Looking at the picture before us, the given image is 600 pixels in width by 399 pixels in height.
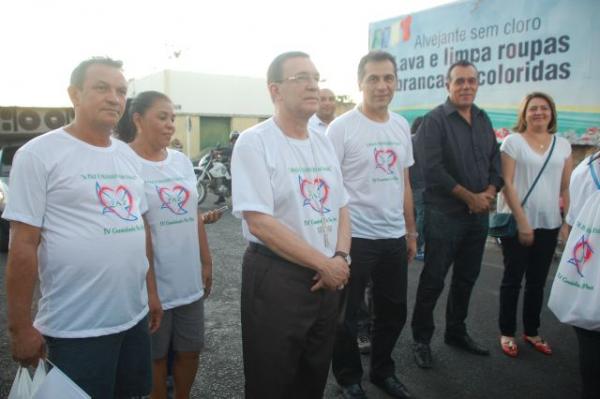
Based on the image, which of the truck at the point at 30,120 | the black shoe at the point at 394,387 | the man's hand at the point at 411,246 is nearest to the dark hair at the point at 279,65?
the man's hand at the point at 411,246

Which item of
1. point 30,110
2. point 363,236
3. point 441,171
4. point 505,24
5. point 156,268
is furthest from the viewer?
point 505,24

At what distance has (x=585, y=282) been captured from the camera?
2137 mm

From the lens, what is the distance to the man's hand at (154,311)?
2297mm

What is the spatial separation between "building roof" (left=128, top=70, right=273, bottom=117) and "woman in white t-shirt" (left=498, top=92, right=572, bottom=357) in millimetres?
23276

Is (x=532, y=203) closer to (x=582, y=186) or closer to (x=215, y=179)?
(x=582, y=186)

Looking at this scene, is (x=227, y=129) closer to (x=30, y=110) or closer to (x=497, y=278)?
(x=30, y=110)

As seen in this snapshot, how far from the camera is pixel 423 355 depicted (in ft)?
11.1

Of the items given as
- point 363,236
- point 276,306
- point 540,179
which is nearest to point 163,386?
point 276,306

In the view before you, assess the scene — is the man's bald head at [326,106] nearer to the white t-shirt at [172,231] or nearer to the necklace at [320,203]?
the white t-shirt at [172,231]

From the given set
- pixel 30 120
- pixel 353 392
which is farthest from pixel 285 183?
pixel 30 120

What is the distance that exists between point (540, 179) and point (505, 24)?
386cm

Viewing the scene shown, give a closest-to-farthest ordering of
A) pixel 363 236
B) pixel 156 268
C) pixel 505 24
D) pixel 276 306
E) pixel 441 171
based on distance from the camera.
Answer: pixel 276 306 → pixel 156 268 → pixel 363 236 → pixel 441 171 → pixel 505 24

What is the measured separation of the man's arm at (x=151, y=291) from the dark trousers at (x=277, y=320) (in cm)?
47

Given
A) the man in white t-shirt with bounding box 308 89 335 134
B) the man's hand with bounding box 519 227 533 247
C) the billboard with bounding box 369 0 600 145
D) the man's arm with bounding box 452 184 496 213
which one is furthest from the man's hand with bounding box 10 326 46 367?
the billboard with bounding box 369 0 600 145
